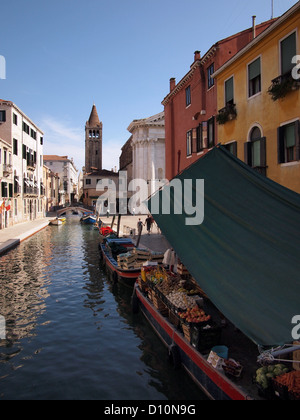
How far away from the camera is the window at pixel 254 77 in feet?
44.4

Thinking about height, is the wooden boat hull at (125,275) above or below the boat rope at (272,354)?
below

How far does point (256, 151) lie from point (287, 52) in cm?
388

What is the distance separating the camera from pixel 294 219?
20.8ft

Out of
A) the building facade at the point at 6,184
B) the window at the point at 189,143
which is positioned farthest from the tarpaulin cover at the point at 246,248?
the building facade at the point at 6,184

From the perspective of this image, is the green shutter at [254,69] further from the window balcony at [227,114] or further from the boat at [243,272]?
the boat at [243,272]

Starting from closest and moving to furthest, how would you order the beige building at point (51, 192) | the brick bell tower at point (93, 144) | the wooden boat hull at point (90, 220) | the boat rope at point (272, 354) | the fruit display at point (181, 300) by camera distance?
the boat rope at point (272, 354) < the fruit display at point (181, 300) < the wooden boat hull at point (90, 220) < the beige building at point (51, 192) < the brick bell tower at point (93, 144)

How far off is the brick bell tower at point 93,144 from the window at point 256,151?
94387 mm

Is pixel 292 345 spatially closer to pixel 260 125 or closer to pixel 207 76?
pixel 260 125

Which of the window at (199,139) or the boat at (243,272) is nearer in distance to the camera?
the boat at (243,272)

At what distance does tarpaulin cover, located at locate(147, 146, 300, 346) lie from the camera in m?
5.34

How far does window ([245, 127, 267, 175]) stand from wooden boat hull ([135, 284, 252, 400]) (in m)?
7.39

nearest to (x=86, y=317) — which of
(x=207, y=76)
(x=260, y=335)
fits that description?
(x=260, y=335)

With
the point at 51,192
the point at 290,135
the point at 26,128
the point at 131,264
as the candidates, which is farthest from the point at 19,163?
the point at 290,135
